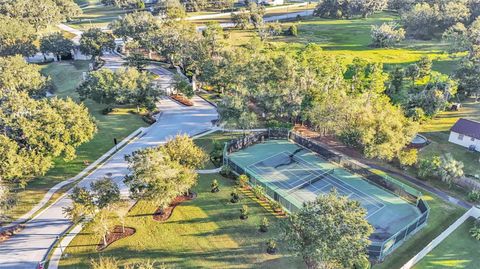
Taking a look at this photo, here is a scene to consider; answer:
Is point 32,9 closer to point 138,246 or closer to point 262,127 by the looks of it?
point 262,127

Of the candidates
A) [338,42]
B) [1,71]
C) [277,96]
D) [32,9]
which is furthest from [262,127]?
[32,9]

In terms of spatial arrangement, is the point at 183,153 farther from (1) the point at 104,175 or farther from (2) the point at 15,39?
(2) the point at 15,39

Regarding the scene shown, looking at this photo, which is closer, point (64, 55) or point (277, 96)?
point (277, 96)

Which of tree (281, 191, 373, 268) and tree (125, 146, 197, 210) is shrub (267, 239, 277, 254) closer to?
tree (281, 191, 373, 268)

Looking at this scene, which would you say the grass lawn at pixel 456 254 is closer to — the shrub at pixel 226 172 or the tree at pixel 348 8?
the shrub at pixel 226 172

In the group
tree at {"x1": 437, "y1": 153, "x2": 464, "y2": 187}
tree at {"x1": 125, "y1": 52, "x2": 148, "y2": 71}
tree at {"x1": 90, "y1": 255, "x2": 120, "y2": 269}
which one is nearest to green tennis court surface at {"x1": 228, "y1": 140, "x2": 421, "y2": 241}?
tree at {"x1": 437, "y1": 153, "x2": 464, "y2": 187}

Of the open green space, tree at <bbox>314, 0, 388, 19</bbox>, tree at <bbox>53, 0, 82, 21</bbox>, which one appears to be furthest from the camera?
the open green space

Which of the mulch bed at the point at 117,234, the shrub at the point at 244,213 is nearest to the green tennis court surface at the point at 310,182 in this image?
the shrub at the point at 244,213
